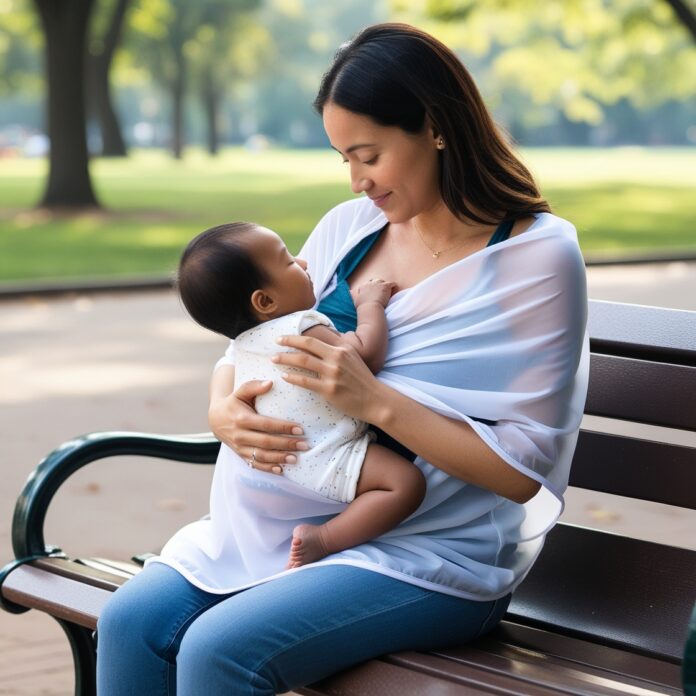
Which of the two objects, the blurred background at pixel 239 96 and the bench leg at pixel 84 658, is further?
the blurred background at pixel 239 96

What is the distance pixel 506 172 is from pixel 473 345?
0.36 metres

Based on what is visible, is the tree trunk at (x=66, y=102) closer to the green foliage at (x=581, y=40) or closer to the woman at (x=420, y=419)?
the green foliage at (x=581, y=40)

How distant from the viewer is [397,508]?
244 centimetres

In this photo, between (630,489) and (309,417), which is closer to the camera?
(309,417)

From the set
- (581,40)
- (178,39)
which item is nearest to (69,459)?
(581,40)

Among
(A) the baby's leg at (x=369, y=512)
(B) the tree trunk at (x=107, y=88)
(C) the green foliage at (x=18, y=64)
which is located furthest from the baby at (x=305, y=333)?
(C) the green foliage at (x=18, y=64)

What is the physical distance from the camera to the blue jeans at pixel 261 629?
7.38 feet

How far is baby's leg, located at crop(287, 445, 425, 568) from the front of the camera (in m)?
2.43

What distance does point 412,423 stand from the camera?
97.1 inches

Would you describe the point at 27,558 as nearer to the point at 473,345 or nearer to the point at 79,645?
the point at 79,645

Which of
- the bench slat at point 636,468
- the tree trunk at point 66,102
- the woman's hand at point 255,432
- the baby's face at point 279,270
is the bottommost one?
the tree trunk at point 66,102

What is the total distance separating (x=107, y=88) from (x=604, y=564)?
123 feet

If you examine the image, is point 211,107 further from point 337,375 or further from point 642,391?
point 337,375

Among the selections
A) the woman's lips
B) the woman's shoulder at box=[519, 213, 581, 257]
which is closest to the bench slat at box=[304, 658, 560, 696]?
the woman's shoulder at box=[519, 213, 581, 257]
